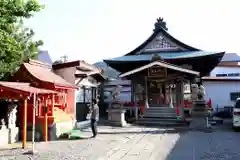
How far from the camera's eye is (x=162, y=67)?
1962 cm

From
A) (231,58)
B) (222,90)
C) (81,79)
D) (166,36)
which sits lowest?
(222,90)

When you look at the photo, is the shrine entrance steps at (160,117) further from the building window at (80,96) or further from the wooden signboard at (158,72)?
the building window at (80,96)

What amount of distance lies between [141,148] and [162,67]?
10.8m

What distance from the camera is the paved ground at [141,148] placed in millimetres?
8455

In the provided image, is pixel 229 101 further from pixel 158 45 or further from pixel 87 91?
pixel 87 91

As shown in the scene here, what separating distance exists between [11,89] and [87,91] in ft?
32.4

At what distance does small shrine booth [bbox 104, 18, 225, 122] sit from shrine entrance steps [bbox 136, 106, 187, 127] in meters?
0.15

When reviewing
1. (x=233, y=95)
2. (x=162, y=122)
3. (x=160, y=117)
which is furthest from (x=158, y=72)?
(x=233, y=95)

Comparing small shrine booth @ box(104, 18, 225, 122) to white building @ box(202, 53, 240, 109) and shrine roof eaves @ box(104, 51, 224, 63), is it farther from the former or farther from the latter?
white building @ box(202, 53, 240, 109)

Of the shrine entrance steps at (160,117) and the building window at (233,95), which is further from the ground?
the building window at (233,95)

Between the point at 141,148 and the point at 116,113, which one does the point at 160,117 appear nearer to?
the point at 116,113

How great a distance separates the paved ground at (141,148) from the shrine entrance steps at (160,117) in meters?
4.74

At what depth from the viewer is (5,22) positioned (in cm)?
918

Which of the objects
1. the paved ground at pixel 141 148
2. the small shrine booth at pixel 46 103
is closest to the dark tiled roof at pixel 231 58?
the paved ground at pixel 141 148
